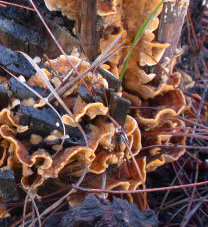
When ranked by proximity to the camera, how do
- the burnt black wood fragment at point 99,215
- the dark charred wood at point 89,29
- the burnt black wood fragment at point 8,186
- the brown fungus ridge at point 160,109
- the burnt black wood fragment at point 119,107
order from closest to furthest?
the burnt black wood fragment at point 99,215, the burnt black wood fragment at point 8,186, the burnt black wood fragment at point 119,107, the dark charred wood at point 89,29, the brown fungus ridge at point 160,109

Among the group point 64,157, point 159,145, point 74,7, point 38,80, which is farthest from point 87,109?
point 159,145

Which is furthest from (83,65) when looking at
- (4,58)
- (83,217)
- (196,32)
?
(196,32)

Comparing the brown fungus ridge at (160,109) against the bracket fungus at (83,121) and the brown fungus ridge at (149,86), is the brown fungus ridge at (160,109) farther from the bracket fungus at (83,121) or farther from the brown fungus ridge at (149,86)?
the bracket fungus at (83,121)

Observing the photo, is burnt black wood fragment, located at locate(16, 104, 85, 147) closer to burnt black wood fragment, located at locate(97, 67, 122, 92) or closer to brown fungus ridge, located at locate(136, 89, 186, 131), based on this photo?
burnt black wood fragment, located at locate(97, 67, 122, 92)

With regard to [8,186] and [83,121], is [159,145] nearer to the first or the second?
[83,121]

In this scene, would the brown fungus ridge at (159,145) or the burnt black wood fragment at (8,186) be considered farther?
the brown fungus ridge at (159,145)

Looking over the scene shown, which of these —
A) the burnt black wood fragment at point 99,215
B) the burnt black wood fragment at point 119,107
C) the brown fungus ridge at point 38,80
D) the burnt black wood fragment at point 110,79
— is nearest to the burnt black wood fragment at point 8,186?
the burnt black wood fragment at point 99,215

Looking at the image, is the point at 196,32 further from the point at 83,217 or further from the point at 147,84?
the point at 83,217
